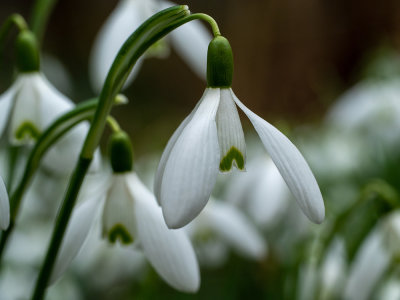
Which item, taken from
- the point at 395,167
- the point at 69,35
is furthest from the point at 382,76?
the point at 69,35

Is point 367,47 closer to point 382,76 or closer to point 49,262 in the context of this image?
point 382,76

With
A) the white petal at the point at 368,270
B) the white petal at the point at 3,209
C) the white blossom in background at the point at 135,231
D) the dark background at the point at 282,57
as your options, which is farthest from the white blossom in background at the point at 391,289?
the dark background at the point at 282,57

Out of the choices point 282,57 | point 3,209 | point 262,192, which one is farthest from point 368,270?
point 282,57

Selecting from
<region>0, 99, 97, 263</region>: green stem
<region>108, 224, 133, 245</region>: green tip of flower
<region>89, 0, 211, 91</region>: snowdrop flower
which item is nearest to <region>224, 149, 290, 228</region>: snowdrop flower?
<region>89, 0, 211, 91</region>: snowdrop flower

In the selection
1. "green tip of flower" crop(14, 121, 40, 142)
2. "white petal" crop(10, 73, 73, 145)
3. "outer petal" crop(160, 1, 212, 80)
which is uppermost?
"outer petal" crop(160, 1, 212, 80)

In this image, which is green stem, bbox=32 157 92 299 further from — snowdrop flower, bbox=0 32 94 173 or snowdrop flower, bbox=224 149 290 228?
snowdrop flower, bbox=224 149 290 228
